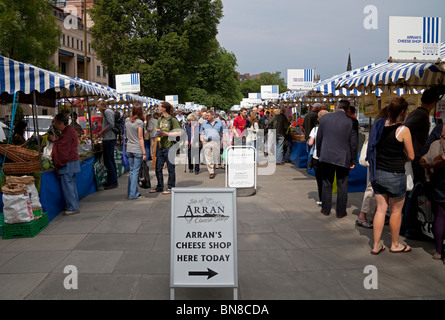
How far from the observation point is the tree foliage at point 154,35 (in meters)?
30.3

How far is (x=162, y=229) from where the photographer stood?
6.27 metres

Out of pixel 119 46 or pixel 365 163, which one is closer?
pixel 365 163

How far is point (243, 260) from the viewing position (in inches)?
193

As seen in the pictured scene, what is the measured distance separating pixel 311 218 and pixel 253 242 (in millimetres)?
1716

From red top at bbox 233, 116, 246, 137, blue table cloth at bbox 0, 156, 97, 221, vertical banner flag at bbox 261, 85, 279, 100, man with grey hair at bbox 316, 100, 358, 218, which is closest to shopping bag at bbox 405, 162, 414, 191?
man with grey hair at bbox 316, 100, 358, 218

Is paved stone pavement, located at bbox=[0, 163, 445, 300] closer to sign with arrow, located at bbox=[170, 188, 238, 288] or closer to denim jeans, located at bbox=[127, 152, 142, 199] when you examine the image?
sign with arrow, located at bbox=[170, 188, 238, 288]

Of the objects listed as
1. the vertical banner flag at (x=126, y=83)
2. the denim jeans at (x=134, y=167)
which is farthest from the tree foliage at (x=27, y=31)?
the denim jeans at (x=134, y=167)

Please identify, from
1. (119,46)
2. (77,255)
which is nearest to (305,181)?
(77,255)

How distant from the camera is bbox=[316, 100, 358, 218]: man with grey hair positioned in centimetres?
674

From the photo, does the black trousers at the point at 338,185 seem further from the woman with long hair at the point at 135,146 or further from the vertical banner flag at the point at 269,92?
the vertical banner flag at the point at 269,92

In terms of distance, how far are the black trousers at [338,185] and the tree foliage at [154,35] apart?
25.4m

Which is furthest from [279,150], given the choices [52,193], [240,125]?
[52,193]

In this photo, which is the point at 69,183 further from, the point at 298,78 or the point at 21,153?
the point at 298,78
